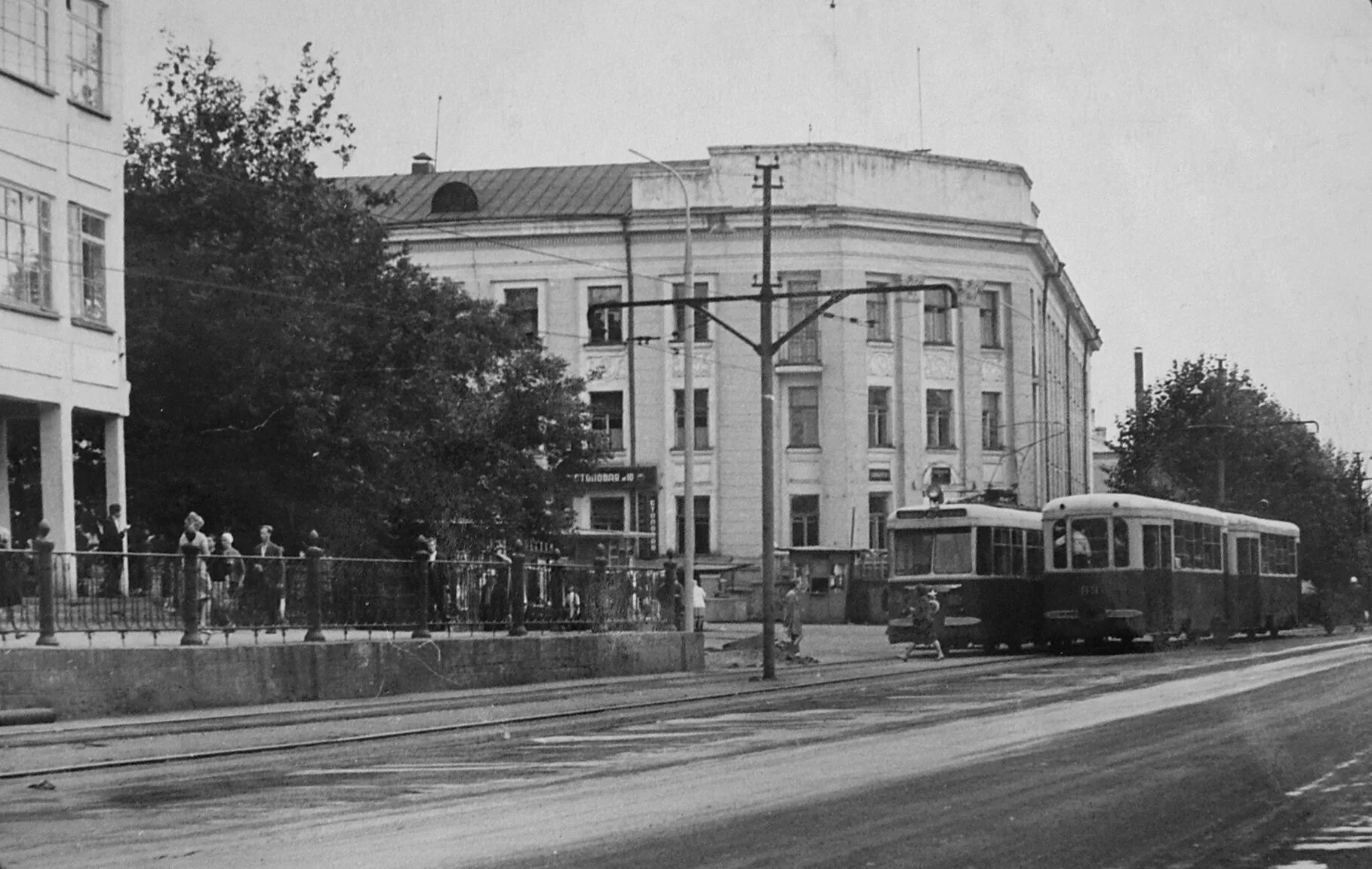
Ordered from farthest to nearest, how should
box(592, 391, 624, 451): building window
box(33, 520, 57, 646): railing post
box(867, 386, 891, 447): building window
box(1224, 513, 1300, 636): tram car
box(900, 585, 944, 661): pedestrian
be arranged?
1. box(592, 391, 624, 451): building window
2. box(867, 386, 891, 447): building window
3. box(1224, 513, 1300, 636): tram car
4. box(900, 585, 944, 661): pedestrian
5. box(33, 520, 57, 646): railing post

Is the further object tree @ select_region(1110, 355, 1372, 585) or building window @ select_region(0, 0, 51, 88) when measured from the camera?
tree @ select_region(1110, 355, 1372, 585)

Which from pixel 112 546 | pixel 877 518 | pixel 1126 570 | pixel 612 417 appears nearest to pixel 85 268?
pixel 112 546

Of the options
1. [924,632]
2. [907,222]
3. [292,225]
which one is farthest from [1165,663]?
[907,222]

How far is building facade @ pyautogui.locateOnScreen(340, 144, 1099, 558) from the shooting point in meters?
72.9

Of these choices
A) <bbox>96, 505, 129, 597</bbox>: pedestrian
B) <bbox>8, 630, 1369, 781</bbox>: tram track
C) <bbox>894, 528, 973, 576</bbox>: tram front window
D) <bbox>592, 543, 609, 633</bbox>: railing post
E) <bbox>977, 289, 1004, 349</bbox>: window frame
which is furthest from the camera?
<bbox>977, 289, 1004, 349</bbox>: window frame

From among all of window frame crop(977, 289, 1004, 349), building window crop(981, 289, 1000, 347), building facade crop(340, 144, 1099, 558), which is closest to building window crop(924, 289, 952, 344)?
building facade crop(340, 144, 1099, 558)

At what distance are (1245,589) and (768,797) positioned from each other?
1516 inches

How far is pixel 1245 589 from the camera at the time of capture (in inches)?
1945

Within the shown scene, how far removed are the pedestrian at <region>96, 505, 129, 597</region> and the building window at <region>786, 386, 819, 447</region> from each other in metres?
39.3

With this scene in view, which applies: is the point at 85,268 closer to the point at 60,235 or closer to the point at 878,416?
the point at 60,235

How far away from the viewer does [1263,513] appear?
68125 mm

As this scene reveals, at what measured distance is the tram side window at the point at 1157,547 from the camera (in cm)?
4178

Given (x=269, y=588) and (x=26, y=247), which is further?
(x=26, y=247)

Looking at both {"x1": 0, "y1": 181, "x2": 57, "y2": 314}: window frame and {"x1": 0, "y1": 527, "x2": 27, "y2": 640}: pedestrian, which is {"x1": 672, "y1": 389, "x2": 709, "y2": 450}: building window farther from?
{"x1": 0, "y1": 527, "x2": 27, "y2": 640}: pedestrian
